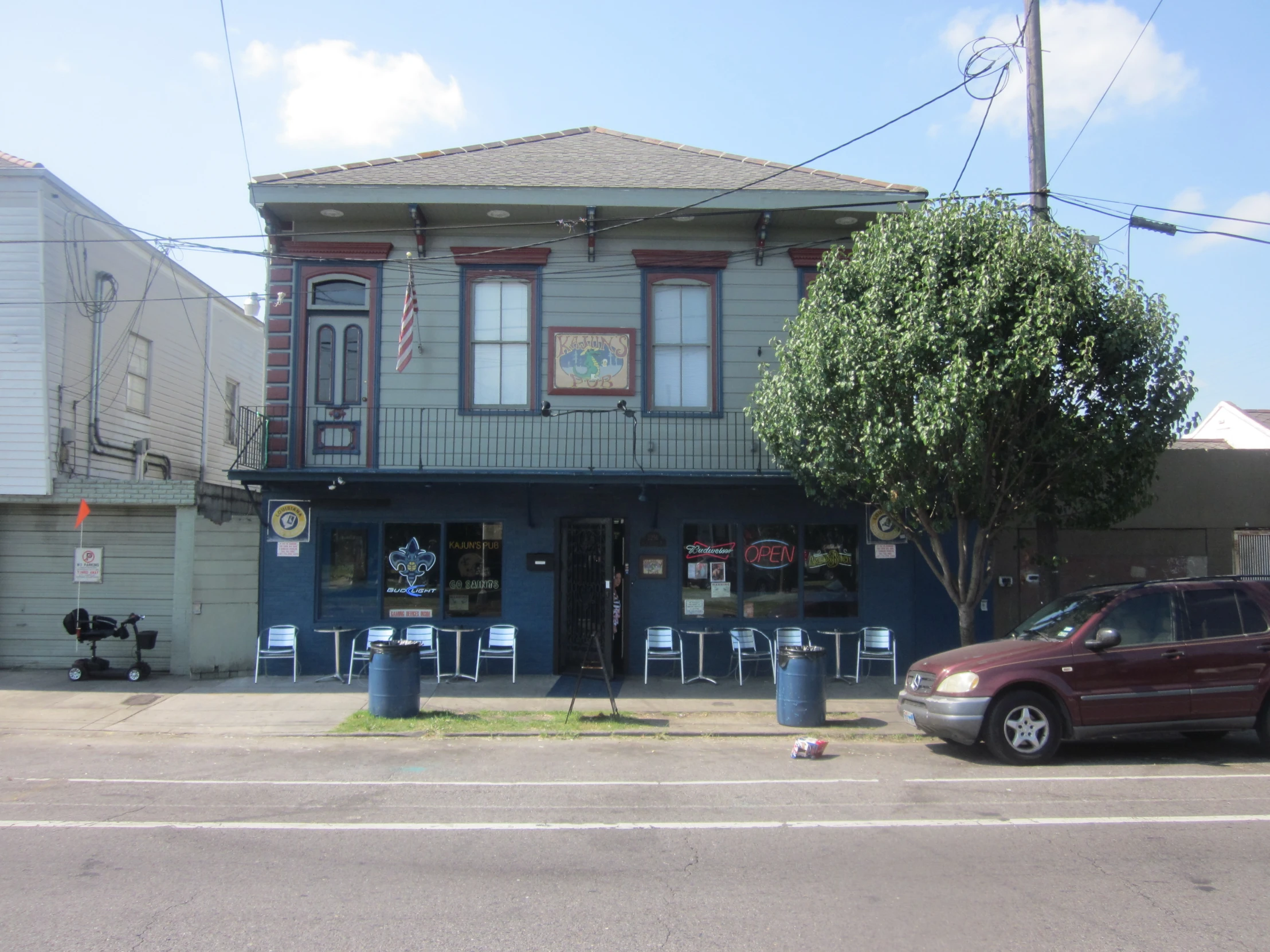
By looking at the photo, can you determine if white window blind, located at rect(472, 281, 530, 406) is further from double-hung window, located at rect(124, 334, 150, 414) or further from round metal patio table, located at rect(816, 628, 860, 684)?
double-hung window, located at rect(124, 334, 150, 414)

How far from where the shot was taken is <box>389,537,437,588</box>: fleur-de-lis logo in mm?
13930

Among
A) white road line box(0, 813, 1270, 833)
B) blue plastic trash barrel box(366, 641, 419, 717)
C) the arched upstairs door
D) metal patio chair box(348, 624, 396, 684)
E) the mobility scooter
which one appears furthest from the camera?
the arched upstairs door

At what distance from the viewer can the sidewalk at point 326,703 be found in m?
10.9

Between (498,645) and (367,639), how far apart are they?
1923mm

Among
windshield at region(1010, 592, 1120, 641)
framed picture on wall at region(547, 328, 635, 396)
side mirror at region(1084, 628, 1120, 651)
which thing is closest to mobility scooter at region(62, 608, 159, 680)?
framed picture on wall at region(547, 328, 635, 396)

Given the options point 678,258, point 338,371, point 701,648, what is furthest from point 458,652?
point 678,258

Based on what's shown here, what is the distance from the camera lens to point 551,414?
13.8 metres

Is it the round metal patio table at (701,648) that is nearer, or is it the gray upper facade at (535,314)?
the round metal patio table at (701,648)

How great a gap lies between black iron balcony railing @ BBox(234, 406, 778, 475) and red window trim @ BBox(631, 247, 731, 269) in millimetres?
2291

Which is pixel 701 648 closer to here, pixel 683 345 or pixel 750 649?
pixel 750 649

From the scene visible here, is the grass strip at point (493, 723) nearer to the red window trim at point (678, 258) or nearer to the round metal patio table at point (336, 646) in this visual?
the round metal patio table at point (336, 646)

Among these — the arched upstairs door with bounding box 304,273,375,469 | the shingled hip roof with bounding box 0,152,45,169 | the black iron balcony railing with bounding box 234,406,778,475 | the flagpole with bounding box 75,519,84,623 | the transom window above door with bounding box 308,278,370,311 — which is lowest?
the flagpole with bounding box 75,519,84,623

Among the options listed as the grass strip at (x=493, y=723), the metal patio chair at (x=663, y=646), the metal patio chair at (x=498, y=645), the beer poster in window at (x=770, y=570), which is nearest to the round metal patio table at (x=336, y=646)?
the metal patio chair at (x=498, y=645)

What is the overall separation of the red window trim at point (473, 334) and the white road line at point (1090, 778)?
26.0 feet
